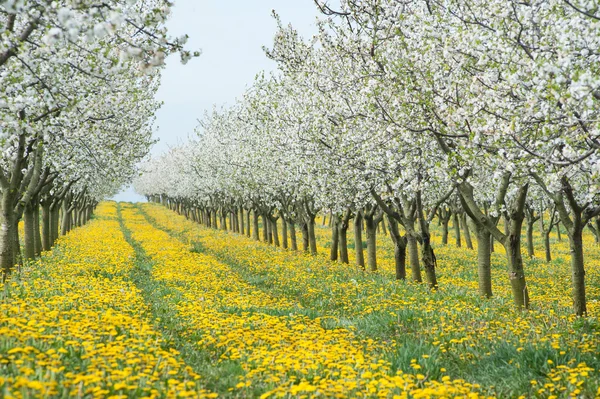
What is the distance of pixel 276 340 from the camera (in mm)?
8984

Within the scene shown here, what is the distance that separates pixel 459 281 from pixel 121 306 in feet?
47.4

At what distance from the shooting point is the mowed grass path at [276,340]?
6254 mm

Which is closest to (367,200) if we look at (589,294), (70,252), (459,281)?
(459,281)

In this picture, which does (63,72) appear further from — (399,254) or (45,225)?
(45,225)

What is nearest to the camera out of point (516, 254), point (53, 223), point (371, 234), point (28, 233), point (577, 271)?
point (577, 271)

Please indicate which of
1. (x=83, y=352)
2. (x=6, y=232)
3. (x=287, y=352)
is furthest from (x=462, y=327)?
(x=6, y=232)

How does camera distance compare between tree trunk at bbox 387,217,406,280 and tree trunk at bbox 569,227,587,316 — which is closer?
tree trunk at bbox 569,227,587,316

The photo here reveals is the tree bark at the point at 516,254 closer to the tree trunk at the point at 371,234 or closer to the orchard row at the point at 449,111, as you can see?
the orchard row at the point at 449,111

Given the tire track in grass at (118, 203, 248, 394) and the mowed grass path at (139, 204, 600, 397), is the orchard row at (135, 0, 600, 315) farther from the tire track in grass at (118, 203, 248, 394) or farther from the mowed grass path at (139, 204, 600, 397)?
the tire track in grass at (118, 203, 248, 394)

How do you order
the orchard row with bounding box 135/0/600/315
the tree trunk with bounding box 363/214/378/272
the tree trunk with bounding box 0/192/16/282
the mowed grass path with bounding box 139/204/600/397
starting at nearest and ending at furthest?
the mowed grass path with bounding box 139/204/600/397 < the orchard row with bounding box 135/0/600/315 < the tree trunk with bounding box 0/192/16/282 < the tree trunk with bounding box 363/214/378/272

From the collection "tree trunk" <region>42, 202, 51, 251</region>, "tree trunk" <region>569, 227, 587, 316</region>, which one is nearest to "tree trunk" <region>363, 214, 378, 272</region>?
"tree trunk" <region>569, 227, 587, 316</region>

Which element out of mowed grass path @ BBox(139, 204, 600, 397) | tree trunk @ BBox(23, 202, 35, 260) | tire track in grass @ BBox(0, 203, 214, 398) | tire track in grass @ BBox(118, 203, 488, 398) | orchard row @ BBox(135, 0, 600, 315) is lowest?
mowed grass path @ BBox(139, 204, 600, 397)

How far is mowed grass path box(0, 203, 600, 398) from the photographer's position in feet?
20.5

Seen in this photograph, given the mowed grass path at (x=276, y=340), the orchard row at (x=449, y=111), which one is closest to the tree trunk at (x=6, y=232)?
the mowed grass path at (x=276, y=340)
